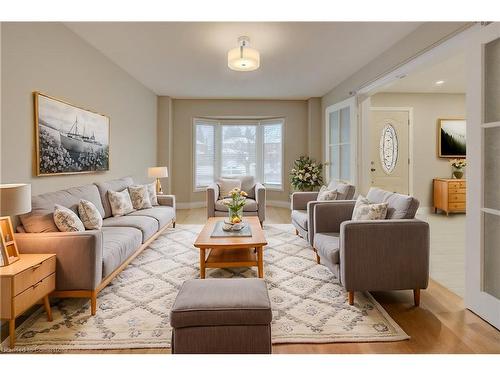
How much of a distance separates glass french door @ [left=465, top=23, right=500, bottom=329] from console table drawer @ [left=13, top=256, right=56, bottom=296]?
10.6 ft

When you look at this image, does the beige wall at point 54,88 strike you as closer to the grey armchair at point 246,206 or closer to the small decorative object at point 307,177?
the grey armchair at point 246,206

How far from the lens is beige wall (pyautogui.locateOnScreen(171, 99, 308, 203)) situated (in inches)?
291

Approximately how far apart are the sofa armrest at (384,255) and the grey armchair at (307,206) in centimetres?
114

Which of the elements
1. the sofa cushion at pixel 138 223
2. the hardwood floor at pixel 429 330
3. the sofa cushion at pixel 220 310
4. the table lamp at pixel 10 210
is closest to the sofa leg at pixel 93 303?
the hardwood floor at pixel 429 330

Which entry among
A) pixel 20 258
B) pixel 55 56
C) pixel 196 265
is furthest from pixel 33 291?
pixel 55 56

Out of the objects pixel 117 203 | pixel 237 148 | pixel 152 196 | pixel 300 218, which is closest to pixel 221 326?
pixel 300 218

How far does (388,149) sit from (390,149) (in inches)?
1.6

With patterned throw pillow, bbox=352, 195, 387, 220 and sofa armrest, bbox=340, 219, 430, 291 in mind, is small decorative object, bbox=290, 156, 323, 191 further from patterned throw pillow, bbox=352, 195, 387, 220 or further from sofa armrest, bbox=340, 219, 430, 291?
sofa armrest, bbox=340, 219, 430, 291

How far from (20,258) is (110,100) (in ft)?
10.1

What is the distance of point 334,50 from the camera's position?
161 inches

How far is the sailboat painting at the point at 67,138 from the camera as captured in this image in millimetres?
3033

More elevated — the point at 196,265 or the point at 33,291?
the point at 33,291

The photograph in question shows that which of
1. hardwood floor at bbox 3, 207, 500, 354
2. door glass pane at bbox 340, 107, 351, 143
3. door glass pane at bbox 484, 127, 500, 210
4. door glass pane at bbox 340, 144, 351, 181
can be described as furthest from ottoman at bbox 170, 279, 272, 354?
door glass pane at bbox 340, 107, 351, 143

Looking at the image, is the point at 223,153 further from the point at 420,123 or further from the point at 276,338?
the point at 276,338
